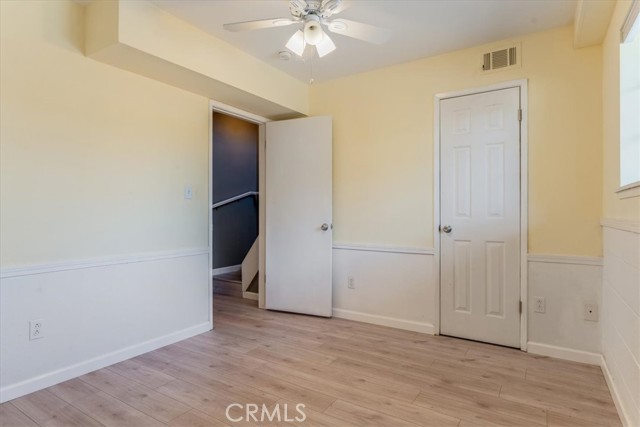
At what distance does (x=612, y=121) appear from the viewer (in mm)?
2137

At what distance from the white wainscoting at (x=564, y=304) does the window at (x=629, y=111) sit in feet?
2.58

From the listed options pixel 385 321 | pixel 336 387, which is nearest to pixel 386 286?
pixel 385 321

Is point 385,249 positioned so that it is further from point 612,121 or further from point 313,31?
point 313,31

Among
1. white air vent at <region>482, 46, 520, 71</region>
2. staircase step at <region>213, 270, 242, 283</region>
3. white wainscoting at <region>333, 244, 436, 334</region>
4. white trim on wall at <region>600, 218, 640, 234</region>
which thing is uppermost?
white air vent at <region>482, 46, 520, 71</region>

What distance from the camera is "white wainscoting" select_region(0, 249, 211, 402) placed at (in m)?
2.01

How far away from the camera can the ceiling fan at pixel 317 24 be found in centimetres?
188

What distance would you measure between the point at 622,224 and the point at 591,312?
90 cm

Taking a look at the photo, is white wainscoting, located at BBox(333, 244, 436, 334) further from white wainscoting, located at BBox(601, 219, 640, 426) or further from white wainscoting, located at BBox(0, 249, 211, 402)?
white wainscoting, located at BBox(0, 249, 211, 402)

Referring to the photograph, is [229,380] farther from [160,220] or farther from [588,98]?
[588,98]

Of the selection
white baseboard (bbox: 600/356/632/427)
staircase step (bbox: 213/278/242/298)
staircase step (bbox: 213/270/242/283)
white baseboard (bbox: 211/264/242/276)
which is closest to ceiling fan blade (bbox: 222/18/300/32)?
white baseboard (bbox: 600/356/632/427)

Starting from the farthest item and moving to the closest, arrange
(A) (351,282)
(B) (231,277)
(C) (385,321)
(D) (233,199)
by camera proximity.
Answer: (D) (233,199)
(B) (231,277)
(A) (351,282)
(C) (385,321)

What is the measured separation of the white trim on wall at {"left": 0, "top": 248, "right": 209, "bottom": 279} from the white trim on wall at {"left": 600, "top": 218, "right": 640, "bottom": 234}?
2949 millimetres

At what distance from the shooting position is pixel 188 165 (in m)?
2.99

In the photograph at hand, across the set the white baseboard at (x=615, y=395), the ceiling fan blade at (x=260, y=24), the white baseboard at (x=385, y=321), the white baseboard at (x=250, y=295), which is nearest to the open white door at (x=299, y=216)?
the white baseboard at (x=385, y=321)
